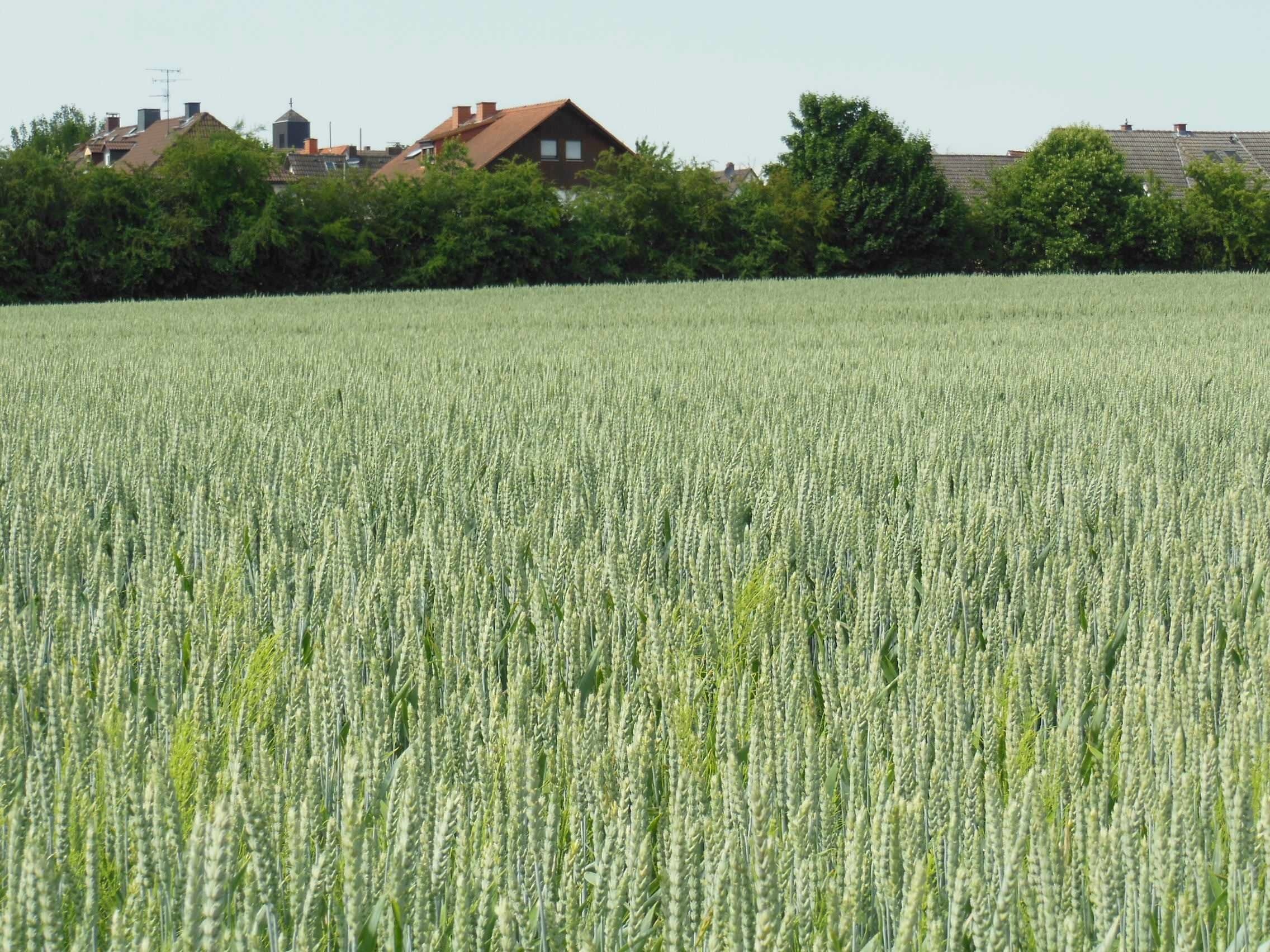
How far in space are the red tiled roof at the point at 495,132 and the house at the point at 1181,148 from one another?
22.6 m

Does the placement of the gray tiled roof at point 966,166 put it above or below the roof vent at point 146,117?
below

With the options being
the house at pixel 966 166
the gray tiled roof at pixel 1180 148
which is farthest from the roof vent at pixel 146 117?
the gray tiled roof at pixel 1180 148

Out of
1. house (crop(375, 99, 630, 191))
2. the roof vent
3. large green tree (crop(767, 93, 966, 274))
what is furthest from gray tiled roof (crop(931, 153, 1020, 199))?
the roof vent

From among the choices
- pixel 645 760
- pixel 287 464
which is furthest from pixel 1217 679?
pixel 287 464

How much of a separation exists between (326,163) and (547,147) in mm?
12703

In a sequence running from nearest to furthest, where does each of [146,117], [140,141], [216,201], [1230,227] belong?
1. [216,201]
2. [1230,227]
3. [140,141]
4. [146,117]

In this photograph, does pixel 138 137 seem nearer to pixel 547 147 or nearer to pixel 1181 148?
pixel 547 147

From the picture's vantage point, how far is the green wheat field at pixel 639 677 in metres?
1.15

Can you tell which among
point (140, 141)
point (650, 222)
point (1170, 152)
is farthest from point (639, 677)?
point (1170, 152)

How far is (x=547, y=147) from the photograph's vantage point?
46406 mm

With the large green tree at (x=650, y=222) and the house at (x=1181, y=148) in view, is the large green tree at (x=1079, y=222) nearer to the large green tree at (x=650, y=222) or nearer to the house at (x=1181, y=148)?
the large green tree at (x=650, y=222)

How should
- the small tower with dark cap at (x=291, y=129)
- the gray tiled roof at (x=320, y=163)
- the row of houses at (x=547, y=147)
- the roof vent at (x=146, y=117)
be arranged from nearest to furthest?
the gray tiled roof at (x=320, y=163), the row of houses at (x=547, y=147), the roof vent at (x=146, y=117), the small tower with dark cap at (x=291, y=129)

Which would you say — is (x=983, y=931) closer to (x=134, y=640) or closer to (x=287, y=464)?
(x=134, y=640)

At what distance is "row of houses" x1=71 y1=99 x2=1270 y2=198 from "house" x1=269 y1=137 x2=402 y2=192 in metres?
0.10
